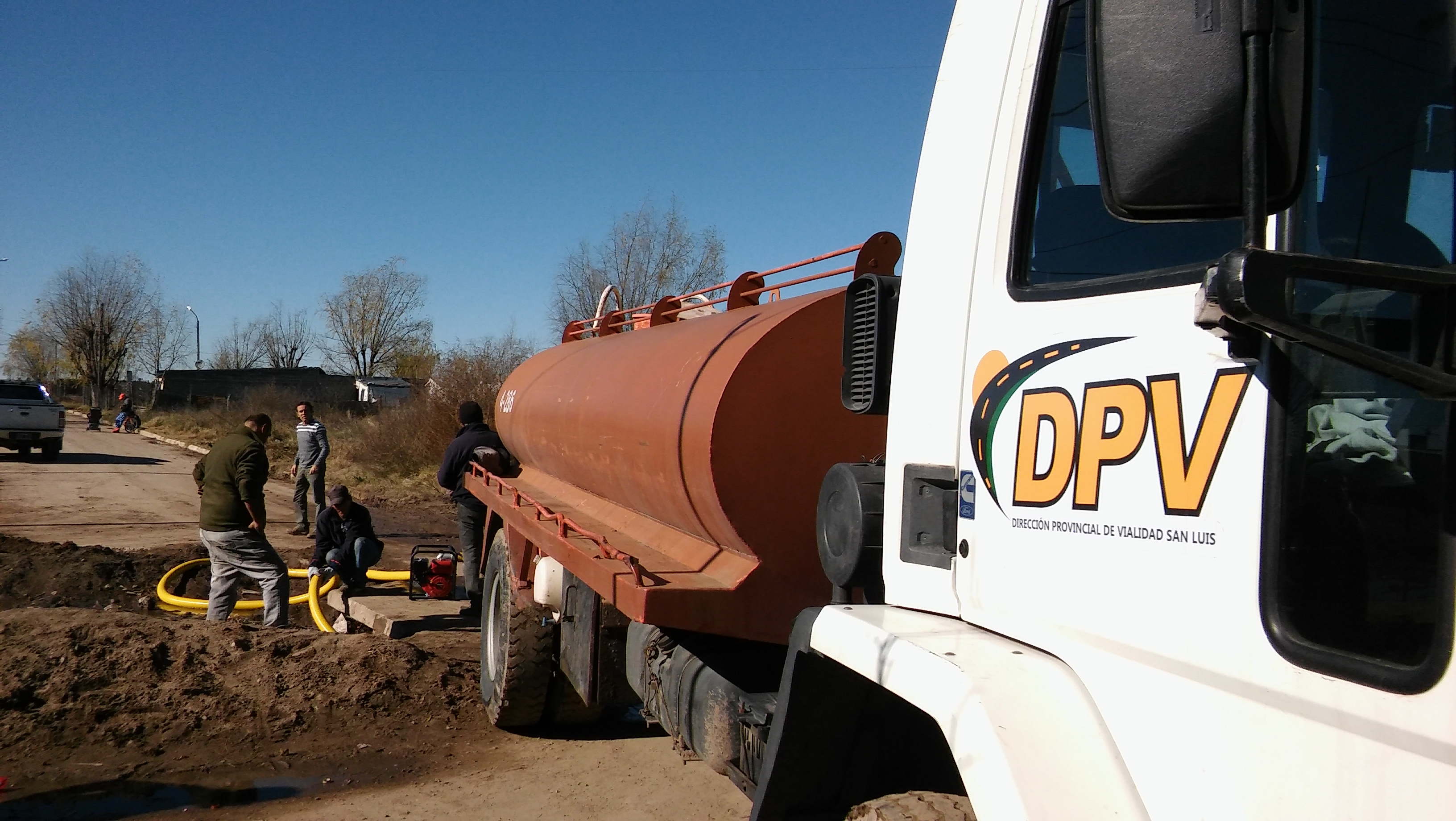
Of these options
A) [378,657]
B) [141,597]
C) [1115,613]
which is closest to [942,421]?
[1115,613]

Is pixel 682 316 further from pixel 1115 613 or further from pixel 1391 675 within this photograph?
pixel 1391 675

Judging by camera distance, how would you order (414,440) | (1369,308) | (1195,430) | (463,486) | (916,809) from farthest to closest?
1. (414,440)
2. (463,486)
3. (916,809)
4. (1195,430)
5. (1369,308)

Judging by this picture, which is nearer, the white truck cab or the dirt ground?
the white truck cab

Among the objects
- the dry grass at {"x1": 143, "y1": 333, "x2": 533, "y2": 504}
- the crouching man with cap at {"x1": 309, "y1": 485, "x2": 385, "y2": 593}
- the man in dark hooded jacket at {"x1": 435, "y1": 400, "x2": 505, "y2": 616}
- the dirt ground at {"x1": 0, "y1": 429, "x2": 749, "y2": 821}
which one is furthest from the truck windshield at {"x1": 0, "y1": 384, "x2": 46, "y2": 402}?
the dirt ground at {"x1": 0, "y1": 429, "x2": 749, "y2": 821}

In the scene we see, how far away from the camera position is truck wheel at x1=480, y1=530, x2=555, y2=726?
5.66 metres

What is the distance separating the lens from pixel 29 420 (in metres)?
26.9

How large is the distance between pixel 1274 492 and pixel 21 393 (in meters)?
32.1

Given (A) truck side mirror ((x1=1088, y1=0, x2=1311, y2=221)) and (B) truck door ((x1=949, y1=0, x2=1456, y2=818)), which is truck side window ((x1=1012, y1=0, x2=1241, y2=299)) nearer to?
(B) truck door ((x1=949, y1=0, x2=1456, y2=818))

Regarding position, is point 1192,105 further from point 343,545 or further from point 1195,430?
point 343,545

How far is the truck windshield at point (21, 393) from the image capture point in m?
26.9

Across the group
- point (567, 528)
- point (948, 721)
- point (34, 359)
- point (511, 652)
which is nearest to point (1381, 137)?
point (948, 721)

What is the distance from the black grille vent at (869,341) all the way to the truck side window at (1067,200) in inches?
22.9

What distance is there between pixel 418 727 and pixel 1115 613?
5764 millimetres

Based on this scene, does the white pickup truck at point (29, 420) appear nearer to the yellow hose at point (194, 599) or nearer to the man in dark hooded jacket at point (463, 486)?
the yellow hose at point (194, 599)
